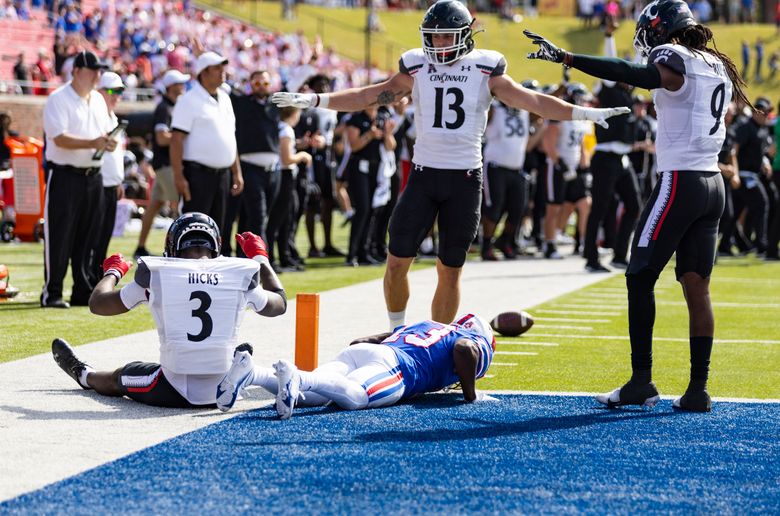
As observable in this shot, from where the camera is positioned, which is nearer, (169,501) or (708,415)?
(169,501)

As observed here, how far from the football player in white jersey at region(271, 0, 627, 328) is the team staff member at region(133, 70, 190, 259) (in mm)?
6743

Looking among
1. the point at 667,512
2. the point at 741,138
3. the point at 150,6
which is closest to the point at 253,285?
the point at 667,512

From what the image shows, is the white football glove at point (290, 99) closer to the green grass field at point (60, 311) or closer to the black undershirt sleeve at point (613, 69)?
the black undershirt sleeve at point (613, 69)

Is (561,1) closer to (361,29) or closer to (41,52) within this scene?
(361,29)

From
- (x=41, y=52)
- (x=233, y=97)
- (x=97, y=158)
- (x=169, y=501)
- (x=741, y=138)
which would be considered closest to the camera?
(x=169, y=501)

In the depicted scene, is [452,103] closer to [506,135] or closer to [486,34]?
[506,135]

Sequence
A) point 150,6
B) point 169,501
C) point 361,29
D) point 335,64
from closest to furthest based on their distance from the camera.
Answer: point 169,501 < point 150,6 < point 335,64 < point 361,29

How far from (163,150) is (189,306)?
8.99 meters

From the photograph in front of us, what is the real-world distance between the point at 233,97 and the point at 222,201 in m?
2.15

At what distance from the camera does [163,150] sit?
47.9ft

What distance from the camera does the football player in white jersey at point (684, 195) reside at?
609 centimetres

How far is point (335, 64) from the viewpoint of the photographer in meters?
46.8

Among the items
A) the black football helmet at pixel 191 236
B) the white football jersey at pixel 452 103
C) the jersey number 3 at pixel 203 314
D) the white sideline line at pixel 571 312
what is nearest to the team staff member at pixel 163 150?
the white sideline line at pixel 571 312

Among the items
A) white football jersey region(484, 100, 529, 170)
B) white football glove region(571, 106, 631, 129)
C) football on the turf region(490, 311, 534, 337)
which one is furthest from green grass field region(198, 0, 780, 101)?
white football glove region(571, 106, 631, 129)
